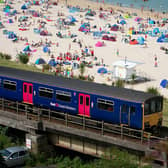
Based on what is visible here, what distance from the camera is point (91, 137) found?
19.6 metres

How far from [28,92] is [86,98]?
365 centimetres

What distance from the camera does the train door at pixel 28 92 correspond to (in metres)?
23.1

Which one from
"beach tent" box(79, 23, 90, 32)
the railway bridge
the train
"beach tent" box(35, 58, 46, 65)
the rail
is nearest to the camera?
the railway bridge

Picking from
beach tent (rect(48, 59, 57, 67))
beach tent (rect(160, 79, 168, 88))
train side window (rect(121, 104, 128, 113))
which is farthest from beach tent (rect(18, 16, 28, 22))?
train side window (rect(121, 104, 128, 113))

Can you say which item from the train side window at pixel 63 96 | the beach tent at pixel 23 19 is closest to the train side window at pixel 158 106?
the train side window at pixel 63 96

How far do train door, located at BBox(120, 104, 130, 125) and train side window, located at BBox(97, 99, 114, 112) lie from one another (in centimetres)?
52

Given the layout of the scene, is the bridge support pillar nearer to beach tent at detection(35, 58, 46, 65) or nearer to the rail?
the rail

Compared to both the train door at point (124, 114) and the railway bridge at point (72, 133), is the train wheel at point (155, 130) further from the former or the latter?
the train door at point (124, 114)

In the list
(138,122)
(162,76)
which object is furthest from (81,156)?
(162,76)

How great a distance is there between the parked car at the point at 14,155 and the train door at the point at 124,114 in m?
4.42

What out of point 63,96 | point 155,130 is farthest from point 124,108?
point 63,96

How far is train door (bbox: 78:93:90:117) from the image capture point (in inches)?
824

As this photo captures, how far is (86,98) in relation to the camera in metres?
20.9

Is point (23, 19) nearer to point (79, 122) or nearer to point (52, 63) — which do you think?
point (52, 63)
